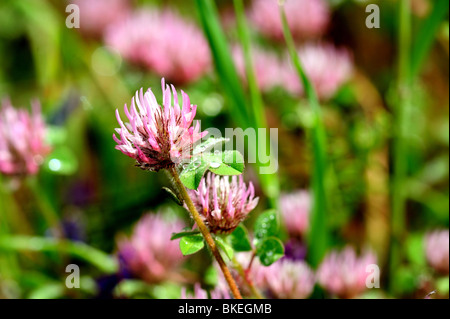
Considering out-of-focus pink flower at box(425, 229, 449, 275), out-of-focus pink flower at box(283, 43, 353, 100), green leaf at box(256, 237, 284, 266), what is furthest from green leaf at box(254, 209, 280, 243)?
out-of-focus pink flower at box(283, 43, 353, 100)

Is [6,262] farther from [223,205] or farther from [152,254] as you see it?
[223,205]

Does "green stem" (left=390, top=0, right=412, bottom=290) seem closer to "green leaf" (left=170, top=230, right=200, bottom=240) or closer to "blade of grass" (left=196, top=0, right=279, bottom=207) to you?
"blade of grass" (left=196, top=0, right=279, bottom=207)

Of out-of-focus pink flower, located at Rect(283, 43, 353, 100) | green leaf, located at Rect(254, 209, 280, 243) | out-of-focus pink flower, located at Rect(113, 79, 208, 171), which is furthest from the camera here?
out-of-focus pink flower, located at Rect(283, 43, 353, 100)

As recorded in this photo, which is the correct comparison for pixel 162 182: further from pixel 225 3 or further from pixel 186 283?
pixel 225 3

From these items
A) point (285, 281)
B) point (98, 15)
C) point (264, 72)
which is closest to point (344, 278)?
point (285, 281)

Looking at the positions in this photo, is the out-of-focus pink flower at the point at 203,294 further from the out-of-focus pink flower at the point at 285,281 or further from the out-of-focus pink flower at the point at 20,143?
the out-of-focus pink flower at the point at 20,143

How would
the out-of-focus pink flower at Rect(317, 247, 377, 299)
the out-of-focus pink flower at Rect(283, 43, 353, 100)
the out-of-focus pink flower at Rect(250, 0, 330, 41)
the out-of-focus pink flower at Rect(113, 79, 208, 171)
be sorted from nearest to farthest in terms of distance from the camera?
the out-of-focus pink flower at Rect(113, 79, 208, 171) → the out-of-focus pink flower at Rect(317, 247, 377, 299) → the out-of-focus pink flower at Rect(283, 43, 353, 100) → the out-of-focus pink flower at Rect(250, 0, 330, 41)
